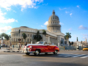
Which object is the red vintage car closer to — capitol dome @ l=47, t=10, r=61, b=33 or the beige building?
the beige building

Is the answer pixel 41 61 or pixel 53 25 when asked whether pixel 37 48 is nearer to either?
pixel 41 61

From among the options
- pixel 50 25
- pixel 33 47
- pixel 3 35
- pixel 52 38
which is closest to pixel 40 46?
pixel 33 47

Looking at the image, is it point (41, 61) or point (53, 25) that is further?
point (53, 25)

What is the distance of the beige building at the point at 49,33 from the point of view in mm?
101438

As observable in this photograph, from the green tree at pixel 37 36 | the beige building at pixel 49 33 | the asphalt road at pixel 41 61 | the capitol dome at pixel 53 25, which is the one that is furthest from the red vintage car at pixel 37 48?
the capitol dome at pixel 53 25

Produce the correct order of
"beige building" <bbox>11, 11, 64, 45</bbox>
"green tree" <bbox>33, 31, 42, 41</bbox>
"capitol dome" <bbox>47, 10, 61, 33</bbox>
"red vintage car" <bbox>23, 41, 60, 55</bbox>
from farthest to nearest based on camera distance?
"capitol dome" <bbox>47, 10, 61, 33</bbox>, "green tree" <bbox>33, 31, 42, 41</bbox>, "beige building" <bbox>11, 11, 64, 45</bbox>, "red vintage car" <bbox>23, 41, 60, 55</bbox>

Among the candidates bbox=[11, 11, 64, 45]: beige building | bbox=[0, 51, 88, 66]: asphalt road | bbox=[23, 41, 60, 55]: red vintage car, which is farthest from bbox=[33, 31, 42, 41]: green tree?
bbox=[0, 51, 88, 66]: asphalt road

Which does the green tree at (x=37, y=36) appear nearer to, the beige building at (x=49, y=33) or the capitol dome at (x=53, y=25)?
the beige building at (x=49, y=33)

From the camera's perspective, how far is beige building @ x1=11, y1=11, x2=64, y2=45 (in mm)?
101438

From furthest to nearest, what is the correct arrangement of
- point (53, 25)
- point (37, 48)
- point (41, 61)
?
point (53, 25) → point (37, 48) → point (41, 61)

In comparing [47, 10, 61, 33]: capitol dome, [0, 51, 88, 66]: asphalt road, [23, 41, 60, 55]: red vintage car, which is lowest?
[0, 51, 88, 66]: asphalt road

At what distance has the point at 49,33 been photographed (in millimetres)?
116250

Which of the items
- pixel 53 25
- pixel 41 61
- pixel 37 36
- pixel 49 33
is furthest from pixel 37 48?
pixel 53 25

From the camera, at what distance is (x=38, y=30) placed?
356 ft
